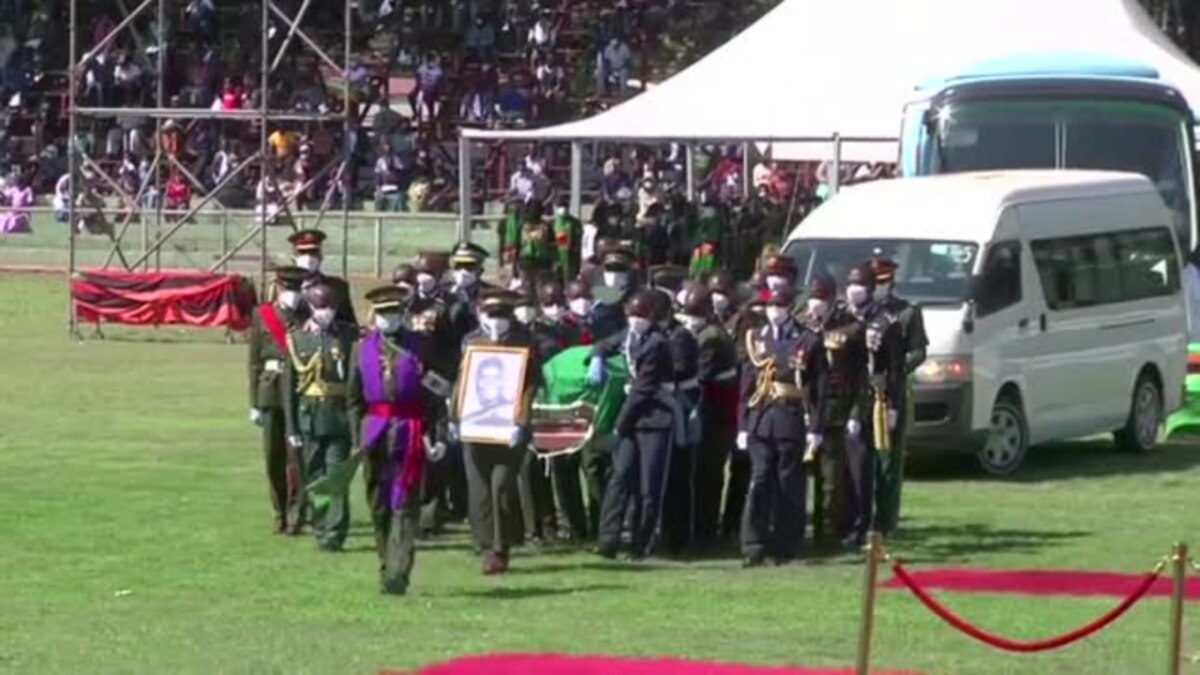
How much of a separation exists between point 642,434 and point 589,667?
15.4 feet

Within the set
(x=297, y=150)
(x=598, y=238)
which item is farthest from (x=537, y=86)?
(x=598, y=238)

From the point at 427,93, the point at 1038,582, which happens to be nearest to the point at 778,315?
the point at 1038,582

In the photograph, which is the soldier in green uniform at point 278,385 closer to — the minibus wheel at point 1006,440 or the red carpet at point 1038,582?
the red carpet at point 1038,582

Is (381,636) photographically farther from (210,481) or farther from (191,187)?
(191,187)

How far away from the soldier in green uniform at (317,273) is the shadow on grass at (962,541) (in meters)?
3.91

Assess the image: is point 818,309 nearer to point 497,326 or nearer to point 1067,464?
point 497,326

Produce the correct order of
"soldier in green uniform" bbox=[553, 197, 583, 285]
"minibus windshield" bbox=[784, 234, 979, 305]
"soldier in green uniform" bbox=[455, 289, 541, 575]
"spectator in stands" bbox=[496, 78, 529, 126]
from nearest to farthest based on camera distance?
1. "soldier in green uniform" bbox=[455, 289, 541, 575]
2. "minibus windshield" bbox=[784, 234, 979, 305]
3. "soldier in green uniform" bbox=[553, 197, 583, 285]
4. "spectator in stands" bbox=[496, 78, 529, 126]

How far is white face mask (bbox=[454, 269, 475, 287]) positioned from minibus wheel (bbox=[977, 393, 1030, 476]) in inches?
199

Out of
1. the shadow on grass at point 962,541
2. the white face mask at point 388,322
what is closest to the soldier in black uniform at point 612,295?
the white face mask at point 388,322

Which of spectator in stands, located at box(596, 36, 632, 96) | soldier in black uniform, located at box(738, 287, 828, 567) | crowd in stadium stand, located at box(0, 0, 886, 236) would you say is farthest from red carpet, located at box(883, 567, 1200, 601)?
spectator in stands, located at box(596, 36, 632, 96)

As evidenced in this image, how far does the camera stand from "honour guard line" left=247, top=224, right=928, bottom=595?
56.4 feet

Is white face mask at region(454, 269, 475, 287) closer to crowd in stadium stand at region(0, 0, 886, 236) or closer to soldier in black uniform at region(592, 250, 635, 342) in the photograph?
soldier in black uniform at region(592, 250, 635, 342)

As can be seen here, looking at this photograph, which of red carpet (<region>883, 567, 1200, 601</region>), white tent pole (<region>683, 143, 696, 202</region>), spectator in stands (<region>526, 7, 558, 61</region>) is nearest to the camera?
red carpet (<region>883, 567, 1200, 601</region>)

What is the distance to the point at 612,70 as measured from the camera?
171 ft
